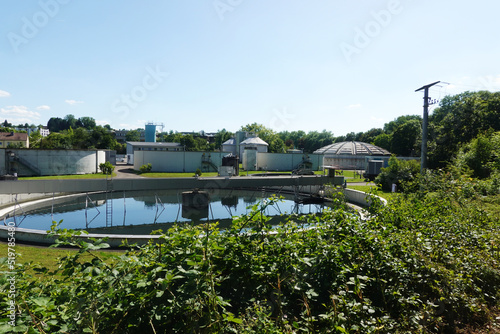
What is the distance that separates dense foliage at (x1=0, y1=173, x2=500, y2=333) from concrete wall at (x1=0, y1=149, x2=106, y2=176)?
38125 millimetres

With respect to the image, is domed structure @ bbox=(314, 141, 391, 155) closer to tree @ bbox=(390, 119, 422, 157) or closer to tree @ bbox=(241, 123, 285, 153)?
tree @ bbox=(390, 119, 422, 157)

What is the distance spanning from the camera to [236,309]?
249 cm

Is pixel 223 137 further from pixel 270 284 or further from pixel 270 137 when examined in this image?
pixel 270 284

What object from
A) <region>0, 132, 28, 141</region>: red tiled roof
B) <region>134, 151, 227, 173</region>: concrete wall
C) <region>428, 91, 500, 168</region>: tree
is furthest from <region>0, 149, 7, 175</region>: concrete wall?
<region>428, 91, 500, 168</region>: tree

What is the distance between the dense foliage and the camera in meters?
1.97

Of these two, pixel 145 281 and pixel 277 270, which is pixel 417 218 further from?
pixel 145 281

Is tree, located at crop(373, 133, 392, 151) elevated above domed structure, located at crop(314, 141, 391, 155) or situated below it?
A: above

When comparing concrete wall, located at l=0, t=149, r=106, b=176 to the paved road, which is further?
the paved road

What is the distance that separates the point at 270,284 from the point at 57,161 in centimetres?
3972

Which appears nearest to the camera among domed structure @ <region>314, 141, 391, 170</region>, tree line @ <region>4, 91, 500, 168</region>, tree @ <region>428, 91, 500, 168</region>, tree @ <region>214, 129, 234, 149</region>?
tree @ <region>428, 91, 500, 168</region>

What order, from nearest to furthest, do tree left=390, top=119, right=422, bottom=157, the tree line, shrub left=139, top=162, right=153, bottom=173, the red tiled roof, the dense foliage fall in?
the dense foliage → the tree line → shrub left=139, top=162, right=153, bottom=173 → tree left=390, top=119, right=422, bottom=157 → the red tiled roof

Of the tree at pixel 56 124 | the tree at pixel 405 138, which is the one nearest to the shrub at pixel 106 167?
the tree at pixel 405 138

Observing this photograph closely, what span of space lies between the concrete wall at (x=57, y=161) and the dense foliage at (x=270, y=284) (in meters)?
38.1

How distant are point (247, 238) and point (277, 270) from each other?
47 centimetres
